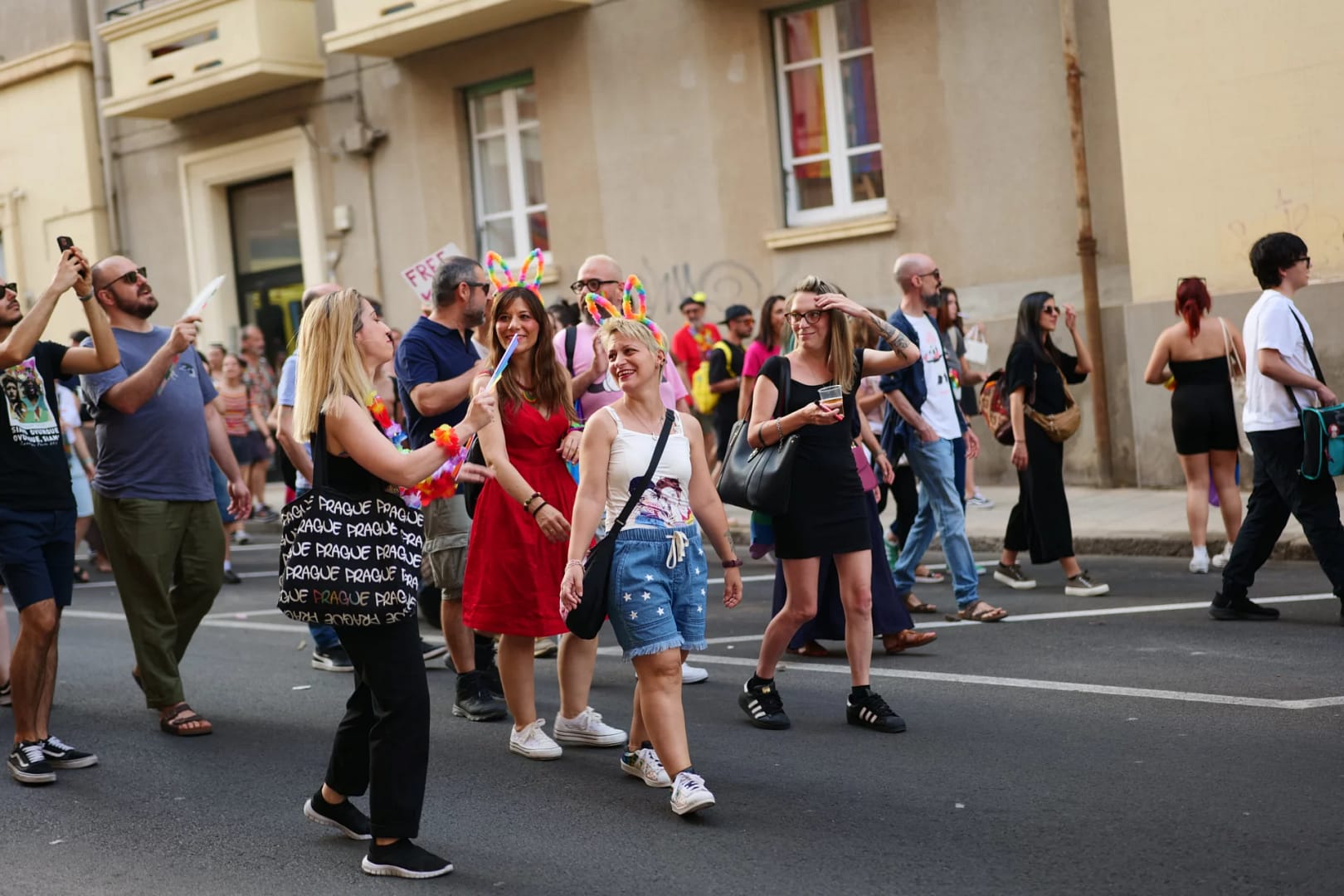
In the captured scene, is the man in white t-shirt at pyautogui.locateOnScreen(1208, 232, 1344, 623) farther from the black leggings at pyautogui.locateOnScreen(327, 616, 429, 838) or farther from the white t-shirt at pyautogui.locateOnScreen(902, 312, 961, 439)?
the black leggings at pyautogui.locateOnScreen(327, 616, 429, 838)

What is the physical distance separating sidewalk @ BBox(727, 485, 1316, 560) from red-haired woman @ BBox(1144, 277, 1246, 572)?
577 millimetres

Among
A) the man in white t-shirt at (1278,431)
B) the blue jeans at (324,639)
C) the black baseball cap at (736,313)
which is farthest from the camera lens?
the black baseball cap at (736,313)

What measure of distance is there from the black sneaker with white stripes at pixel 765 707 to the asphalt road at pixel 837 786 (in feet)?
0.24

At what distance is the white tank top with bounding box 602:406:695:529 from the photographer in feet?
17.3

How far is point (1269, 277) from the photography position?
7797mm

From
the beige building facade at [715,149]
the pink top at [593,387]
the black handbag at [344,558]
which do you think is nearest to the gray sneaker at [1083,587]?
the pink top at [593,387]

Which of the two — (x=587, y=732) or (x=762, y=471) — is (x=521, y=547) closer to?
(x=587, y=732)

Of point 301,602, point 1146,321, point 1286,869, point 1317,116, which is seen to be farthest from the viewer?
point 1146,321

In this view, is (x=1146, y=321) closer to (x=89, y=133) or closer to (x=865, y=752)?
(x=865, y=752)

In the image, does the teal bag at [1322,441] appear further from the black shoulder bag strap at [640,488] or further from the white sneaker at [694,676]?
the black shoulder bag strap at [640,488]

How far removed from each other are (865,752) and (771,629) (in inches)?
29.5

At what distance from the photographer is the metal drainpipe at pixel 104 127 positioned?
22.0m

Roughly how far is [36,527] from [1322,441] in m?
5.82

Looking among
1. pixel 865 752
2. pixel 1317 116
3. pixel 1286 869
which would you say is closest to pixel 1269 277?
pixel 865 752
